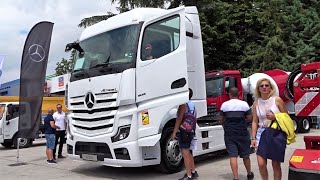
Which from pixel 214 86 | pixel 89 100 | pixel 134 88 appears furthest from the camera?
pixel 214 86

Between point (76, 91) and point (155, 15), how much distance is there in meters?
2.30

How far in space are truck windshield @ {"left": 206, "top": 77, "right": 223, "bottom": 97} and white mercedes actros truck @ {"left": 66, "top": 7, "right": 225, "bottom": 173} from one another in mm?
5559

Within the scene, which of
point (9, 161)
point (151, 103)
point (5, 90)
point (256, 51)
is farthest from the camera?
point (5, 90)

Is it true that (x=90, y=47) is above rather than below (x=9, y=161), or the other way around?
above

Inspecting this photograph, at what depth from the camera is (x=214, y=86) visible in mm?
14492

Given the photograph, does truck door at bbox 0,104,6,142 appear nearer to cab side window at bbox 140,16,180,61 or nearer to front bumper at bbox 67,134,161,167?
front bumper at bbox 67,134,161,167

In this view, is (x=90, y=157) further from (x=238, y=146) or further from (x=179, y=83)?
(x=238, y=146)

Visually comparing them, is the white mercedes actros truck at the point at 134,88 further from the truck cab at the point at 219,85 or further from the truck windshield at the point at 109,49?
the truck cab at the point at 219,85

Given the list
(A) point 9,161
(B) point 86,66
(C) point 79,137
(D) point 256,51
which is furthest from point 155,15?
(D) point 256,51

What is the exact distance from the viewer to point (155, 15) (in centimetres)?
823

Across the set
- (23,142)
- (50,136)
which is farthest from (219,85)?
(23,142)

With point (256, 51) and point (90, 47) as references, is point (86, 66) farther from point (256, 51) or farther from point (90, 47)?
point (256, 51)

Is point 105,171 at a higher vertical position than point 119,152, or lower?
lower

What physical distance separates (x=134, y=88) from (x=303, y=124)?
1127cm
